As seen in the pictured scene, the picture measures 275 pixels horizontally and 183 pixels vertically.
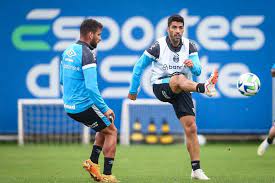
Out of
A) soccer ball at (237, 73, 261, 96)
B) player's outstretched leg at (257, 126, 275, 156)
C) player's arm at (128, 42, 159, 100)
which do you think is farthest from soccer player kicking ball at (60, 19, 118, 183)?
player's outstretched leg at (257, 126, 275, 156)

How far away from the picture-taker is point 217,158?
16.0 metres

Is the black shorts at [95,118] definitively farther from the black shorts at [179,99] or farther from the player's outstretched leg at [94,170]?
the black shorts at [179,99]

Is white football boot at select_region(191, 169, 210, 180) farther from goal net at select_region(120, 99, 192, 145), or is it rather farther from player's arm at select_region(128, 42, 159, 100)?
goal net at select_region(120, 99, 192, 145)

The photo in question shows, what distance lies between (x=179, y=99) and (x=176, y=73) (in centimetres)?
40

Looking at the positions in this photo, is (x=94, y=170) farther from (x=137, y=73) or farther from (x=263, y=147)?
(x=263, y=147)

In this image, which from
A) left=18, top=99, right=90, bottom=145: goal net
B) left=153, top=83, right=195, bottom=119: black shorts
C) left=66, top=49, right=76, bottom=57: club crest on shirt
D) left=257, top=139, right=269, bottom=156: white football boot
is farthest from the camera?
left=18, top=99, right=90, bottom=145: goal net

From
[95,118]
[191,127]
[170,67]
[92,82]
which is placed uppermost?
[170,67]

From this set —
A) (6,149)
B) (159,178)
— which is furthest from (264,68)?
(159,178)

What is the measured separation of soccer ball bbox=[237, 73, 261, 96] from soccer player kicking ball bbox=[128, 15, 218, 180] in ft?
2.77

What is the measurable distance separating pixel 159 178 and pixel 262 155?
17.7 ft

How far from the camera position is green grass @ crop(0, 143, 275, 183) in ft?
38.4

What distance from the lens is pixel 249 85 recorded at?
12.0 meters

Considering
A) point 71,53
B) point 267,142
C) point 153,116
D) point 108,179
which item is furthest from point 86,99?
point 153,116

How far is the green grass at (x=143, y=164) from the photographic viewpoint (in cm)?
1171
